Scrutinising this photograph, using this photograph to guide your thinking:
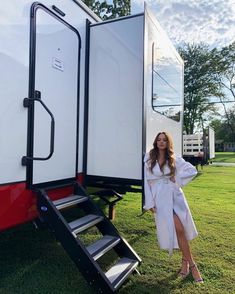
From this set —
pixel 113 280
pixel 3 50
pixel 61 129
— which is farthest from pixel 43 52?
pixel 113 280

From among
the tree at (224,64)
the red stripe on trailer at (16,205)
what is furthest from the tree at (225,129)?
the red stripe on trailer at (16,205)

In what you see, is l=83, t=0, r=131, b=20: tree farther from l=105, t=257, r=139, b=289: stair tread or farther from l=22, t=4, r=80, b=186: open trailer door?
l=105, t=257, r=139, b=289: stair tread

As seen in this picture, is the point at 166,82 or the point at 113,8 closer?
the point at 166,82

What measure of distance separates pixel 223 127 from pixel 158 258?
5564 centimetres

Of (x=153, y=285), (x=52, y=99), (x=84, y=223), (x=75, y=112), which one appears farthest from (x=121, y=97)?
(x=153, y=285)

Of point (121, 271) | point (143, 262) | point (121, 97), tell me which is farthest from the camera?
point (121, 97)

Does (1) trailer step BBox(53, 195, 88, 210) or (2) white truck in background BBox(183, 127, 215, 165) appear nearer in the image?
(1) trailer step BBox(53, 195, 88, 210)

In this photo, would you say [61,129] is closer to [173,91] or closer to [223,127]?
[173,91]

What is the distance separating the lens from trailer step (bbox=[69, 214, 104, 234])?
3043mm

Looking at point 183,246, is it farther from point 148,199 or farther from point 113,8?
point 113,8

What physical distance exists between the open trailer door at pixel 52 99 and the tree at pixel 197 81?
85.2 ft

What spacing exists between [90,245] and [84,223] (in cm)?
23

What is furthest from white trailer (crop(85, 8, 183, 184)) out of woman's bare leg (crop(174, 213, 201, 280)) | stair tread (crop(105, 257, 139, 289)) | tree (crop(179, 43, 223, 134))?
tree (crop(179, 43, 223, 134))

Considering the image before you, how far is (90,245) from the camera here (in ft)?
10.2
